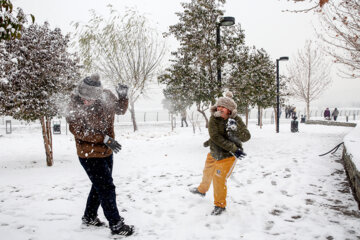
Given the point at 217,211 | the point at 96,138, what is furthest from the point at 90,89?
the point at 217,211

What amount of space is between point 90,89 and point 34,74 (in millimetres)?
4669

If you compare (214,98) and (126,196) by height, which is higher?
(214,98)

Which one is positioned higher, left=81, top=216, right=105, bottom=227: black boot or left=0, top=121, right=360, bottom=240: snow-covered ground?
left=81, top=216, right=105, bottom=227: black boot

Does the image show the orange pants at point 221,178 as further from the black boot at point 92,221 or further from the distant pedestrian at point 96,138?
the black boot at point 92,221

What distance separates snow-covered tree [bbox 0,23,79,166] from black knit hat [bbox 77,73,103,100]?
4142 millimetres

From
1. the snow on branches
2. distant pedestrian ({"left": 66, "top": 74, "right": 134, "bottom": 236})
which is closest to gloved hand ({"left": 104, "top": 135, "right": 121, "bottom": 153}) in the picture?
distant pedestrian ({"left": 66, "top": 74, "right": 134, "bottom": 236})

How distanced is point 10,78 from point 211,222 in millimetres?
5769

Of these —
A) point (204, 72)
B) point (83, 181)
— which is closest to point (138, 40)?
point (204, 72)

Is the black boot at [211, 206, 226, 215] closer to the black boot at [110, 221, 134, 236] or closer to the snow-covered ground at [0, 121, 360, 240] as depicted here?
the snow-covered ground at [0, 121, 360, 240]

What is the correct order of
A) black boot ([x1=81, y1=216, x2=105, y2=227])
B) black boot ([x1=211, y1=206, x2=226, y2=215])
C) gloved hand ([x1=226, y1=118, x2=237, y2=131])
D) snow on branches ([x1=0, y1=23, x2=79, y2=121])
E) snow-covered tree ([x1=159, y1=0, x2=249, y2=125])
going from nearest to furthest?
black boot ([x1=81, y1=216, x2=105, y2=227]) → gloved hand ([x1=226, y1=118, x2=237, y2=131]) → black boot ([x1=211, y1=206, x2=226, y2=215]) → snow on branches ([x1=0, y1=23, x2=79, y2=121]) → snow-covered tree ([x1=159, y1=0, x2=249, y2=125])

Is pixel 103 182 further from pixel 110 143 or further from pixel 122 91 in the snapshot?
pixel 122 91

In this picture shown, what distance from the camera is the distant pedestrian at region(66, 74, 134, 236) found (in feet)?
9.46

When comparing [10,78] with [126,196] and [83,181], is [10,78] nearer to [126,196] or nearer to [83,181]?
[83,181]

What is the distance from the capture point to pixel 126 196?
4.58 meters
